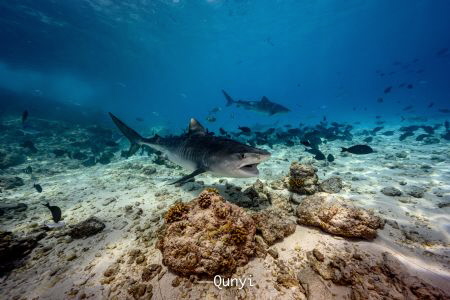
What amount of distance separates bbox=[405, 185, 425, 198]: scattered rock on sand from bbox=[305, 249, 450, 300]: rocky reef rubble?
343cm

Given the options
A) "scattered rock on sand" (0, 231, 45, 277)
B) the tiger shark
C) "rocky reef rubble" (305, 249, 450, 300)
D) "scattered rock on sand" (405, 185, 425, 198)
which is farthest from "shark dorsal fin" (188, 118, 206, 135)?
"scattered rock on sand" (405, 185, 425, 198)

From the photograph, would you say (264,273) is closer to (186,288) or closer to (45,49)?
(186,288)

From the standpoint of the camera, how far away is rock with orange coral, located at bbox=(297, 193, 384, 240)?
121 inches

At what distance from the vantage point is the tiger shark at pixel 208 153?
3.97m

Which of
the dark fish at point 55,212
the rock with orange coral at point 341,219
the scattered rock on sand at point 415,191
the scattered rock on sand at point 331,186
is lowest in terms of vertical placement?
the dark fish at point 55,212

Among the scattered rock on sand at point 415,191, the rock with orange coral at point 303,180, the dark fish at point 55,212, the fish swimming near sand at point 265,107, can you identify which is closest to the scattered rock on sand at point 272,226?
the rock with orange coral at point 303,180

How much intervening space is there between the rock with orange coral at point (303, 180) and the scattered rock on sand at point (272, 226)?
1.89 metres

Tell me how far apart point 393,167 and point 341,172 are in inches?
81.4

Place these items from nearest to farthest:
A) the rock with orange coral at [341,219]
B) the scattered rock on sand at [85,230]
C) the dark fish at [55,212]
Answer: the rock with orange coral at [341,219] < the scattered rock on sand at [85,230] < the dark fish at [55,212]

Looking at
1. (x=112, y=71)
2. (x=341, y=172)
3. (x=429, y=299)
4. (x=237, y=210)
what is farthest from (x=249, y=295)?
(x=112, y=71)

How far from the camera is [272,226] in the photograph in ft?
10.7

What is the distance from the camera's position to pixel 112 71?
53.7 meters

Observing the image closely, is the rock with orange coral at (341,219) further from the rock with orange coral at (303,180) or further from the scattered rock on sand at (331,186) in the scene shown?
the scattered rock on sand at (331,186)

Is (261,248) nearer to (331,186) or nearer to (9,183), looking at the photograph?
(331,186)
